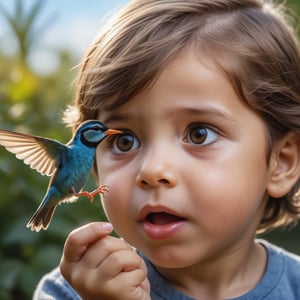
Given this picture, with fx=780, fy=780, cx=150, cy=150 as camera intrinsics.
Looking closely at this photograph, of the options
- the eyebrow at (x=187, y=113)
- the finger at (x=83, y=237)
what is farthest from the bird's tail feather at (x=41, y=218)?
the eyebrow at (x=187, y=113)

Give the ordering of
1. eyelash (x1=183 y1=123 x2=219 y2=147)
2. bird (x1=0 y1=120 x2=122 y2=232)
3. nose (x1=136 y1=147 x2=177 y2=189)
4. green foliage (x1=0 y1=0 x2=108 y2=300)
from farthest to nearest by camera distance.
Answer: green foliage (x1=0 y1=0 x2=108 y2=300)
eyelash (x1=183 y1=123 x2=219 y2=147)
nose (x1=136 y1=147 x2=177 y2=189)
bird (x1=0 y1=120 x2=122 y2=232)

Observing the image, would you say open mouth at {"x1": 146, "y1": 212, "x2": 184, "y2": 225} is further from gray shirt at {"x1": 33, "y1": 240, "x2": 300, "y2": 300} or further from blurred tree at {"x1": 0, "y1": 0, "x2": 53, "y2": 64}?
blurred tree at {"x1": 0, "y1": 0, "x2": 53, "y2": 64}

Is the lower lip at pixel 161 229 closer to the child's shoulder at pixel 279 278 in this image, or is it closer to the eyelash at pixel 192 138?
the eyelash at pixel 192 138

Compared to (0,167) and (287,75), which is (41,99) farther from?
(287,75)

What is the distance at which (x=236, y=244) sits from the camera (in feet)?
6.77

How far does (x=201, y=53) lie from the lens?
1.82 meters

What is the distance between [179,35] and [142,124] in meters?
0.24

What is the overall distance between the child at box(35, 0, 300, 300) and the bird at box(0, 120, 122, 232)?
18 cm

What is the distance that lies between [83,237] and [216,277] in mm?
566

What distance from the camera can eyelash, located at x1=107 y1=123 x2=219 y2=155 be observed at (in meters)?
1.79

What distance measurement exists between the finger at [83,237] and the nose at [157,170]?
0.50ft

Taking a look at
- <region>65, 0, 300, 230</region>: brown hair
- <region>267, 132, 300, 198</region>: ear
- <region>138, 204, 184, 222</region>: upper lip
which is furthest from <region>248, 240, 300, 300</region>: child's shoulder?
<region>138, 204, 184, 222</region>: upper lip

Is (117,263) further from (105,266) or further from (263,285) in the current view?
(263,285)

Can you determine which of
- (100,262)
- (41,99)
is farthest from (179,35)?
(41,99)
